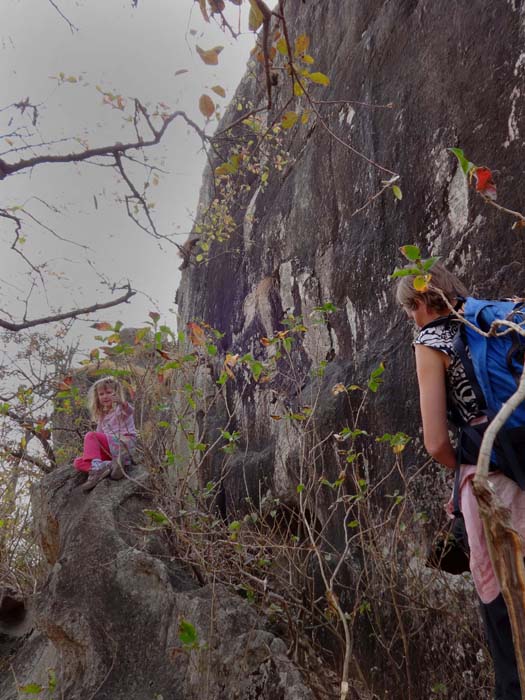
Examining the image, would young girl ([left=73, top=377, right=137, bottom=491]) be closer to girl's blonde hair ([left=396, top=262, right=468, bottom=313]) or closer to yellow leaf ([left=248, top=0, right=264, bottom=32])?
girl's blonde hair ([left=396, top=262, right=468, bottom=313])

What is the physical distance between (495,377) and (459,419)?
220 millimetres

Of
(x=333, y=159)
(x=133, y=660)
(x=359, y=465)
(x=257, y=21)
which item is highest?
(x=333, y=159)

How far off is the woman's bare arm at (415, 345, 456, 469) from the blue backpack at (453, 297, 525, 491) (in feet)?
0.22

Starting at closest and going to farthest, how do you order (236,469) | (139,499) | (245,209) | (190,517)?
(190,517), (139,499), (236,469), (245,209)

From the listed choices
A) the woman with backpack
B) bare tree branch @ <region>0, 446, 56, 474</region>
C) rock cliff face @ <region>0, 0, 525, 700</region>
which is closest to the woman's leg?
the woman with backpack

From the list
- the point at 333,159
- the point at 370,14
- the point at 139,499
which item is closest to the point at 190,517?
the point at 139,499

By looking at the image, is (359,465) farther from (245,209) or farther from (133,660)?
(245,209)

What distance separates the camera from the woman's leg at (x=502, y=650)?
66.3 inches

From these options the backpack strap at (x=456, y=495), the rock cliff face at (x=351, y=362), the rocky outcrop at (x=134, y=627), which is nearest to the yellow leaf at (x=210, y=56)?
the rock cliff face at (x=351, y=362)

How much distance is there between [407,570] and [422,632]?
0.35 metres

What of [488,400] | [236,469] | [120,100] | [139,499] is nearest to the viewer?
[488,400]

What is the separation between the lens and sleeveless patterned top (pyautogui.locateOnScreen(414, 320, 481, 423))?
188 centimetres

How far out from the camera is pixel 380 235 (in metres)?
4.47

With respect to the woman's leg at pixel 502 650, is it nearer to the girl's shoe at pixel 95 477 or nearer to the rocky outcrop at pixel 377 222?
the rocky outcrop at pixel 377 222
